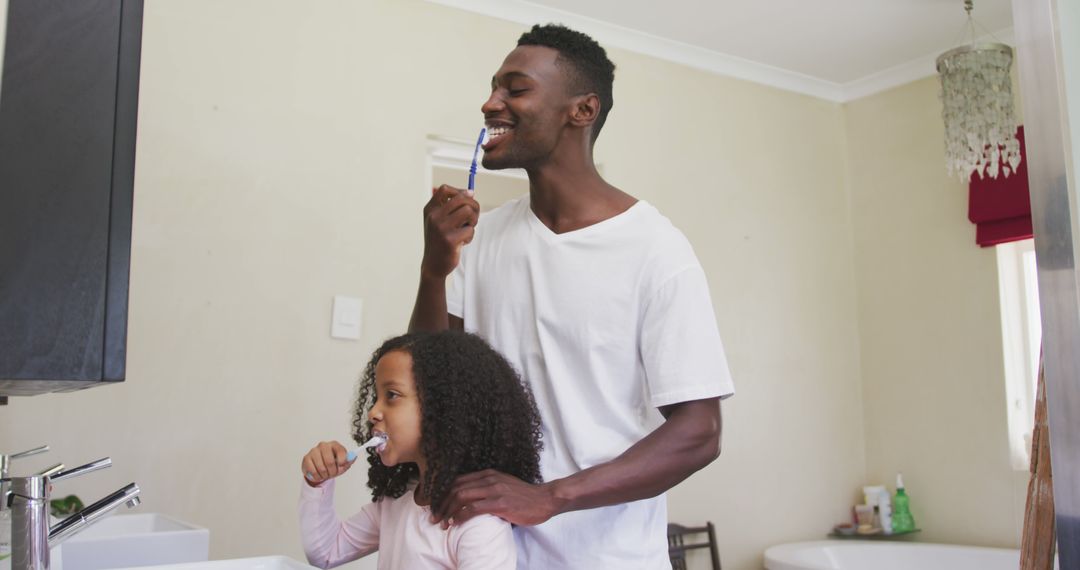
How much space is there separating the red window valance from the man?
2404 millimetres

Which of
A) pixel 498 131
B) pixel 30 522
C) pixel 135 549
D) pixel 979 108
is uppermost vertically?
pixel 979 108

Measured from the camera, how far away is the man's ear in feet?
4.76

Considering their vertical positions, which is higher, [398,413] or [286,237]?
[286,237]

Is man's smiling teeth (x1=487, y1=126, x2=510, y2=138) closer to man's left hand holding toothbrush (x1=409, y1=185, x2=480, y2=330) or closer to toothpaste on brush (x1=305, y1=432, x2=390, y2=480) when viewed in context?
man's left hand holding toothbrush (x1=409, y1=185, x2=480, y2=330)

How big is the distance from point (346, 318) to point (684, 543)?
1.46 metres

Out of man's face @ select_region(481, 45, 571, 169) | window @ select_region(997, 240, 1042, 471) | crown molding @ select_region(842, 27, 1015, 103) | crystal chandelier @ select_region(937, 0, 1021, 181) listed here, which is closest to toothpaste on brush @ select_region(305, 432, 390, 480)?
man's face @ select_region(481, 45, 571, 169)

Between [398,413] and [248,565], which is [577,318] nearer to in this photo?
[398,413]

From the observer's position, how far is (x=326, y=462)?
1.27 m

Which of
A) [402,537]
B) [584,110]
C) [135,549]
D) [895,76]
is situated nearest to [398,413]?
[402,537]

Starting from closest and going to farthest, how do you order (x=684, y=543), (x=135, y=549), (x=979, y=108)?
(x=135, y=549)
(x=979, y=108)
(x=684, y=543)

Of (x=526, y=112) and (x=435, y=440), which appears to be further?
(x=526, y=112)

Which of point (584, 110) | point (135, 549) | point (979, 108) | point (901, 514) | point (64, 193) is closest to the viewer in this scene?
point (64, 193)

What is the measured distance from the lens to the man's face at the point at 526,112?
140 cm

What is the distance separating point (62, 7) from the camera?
30.9 inches
